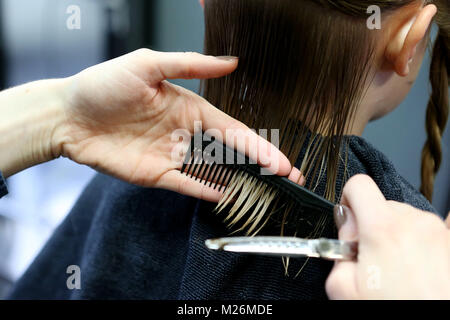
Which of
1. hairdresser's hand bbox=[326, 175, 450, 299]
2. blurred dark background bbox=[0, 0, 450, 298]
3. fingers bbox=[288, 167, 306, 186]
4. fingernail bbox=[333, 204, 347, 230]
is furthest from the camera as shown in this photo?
blurred dark background bbox=[0, 0, 450, 298]

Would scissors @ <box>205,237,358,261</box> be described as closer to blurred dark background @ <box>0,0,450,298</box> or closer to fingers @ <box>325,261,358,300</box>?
fingers @ <box>325,261,358,300</box>

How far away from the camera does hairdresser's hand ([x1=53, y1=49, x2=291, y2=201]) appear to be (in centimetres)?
58

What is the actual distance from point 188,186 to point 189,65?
0.20 meters

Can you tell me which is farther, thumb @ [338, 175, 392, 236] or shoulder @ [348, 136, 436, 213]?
shoulder @ [348, 136, 436, 213]

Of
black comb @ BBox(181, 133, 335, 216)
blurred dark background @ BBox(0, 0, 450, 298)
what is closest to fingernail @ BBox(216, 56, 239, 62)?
black comb @ BBox(181, 133, 335, 216)

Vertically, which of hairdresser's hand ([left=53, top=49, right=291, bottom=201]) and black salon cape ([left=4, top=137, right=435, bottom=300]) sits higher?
hairdresser's hand ([left=53, top=49, right=291, bottom=201])

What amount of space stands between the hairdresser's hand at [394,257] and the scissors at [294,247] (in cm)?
1

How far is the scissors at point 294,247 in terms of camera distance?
1.42 feet

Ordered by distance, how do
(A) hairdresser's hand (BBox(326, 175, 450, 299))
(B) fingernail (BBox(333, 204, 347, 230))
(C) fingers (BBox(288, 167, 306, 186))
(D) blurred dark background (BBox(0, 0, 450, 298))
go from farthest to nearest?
(D) blurred dark background (BBox(0, 0, 450, 298)) → (C) fingers (BBox(288, 167, 306, 186)) → (B) fingernail (BBox(333, 204, 347, 230)) → (A) hairdresser's hand (BBox(326, 175, 450, 299))

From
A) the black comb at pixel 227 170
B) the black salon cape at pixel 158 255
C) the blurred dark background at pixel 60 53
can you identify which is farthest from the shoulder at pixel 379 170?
the blurred dark background at pixel 60 53

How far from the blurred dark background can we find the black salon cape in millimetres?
313

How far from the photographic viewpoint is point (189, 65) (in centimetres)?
57
